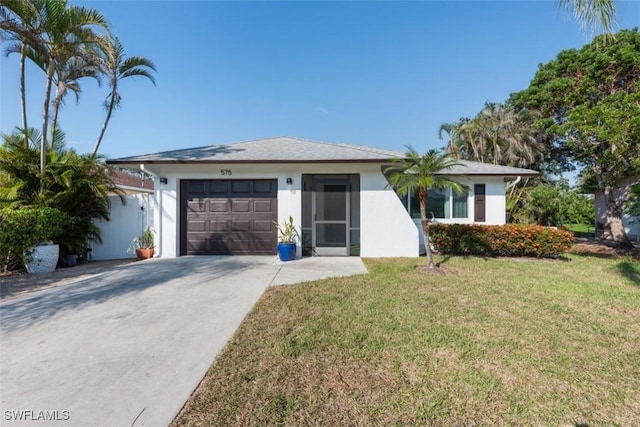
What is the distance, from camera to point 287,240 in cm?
842

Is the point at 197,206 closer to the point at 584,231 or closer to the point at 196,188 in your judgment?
the point at 196,188

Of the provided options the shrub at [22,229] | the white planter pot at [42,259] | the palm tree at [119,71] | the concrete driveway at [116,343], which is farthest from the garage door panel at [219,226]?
the palm tree at [119,71]

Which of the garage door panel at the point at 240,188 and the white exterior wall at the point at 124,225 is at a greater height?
the garage door panel at the point at 240,188

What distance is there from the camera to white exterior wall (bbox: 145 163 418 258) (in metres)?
8.83

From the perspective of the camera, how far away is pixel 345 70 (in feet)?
45.5

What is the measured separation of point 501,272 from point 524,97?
1379 cm

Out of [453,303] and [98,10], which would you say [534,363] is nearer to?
[453,303]

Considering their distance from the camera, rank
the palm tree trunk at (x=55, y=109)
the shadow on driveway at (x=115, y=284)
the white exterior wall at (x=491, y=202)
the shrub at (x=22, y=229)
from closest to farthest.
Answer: the shadow on driveway at (x=115, y=284) < the shrub at (x=22, y=229) < the palm tree trunk at (x=55, y=109) < the white exterior wall at (x=491, y=202)

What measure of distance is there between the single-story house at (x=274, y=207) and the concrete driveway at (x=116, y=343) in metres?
2.65

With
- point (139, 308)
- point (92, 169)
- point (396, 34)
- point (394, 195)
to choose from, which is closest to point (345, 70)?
point (396, 34)

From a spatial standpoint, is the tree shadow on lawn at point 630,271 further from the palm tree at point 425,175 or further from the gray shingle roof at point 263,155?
the gray shingle roof at point 263,155

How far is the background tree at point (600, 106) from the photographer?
8602 millimetres

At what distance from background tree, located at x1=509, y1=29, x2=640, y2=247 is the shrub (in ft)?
52.0

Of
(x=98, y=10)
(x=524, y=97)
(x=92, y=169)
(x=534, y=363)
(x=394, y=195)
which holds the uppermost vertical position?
(x=524, y=97)
